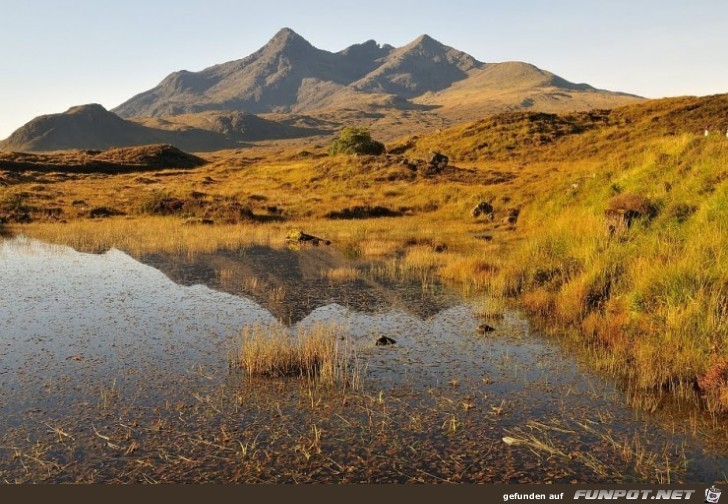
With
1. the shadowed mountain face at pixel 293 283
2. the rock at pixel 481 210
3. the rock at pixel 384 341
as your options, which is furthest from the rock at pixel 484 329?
the rock at pixel 481 210

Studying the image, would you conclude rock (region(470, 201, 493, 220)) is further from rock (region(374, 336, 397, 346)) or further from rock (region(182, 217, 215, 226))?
rock (region(374, 336, 397, 346))

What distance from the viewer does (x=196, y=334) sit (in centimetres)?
1246

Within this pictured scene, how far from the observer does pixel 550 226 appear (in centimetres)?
2164

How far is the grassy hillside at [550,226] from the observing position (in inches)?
419

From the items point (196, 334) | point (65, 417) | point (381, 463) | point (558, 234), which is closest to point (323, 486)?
point (381, 463)

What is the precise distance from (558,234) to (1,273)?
59.9 feet

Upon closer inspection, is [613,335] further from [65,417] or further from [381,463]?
[65,417]

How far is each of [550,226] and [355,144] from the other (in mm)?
59461

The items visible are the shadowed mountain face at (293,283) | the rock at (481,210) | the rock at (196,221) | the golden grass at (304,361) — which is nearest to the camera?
the golden grass at (304,361)

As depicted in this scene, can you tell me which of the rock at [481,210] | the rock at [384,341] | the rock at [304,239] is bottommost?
the rock at [384,341]

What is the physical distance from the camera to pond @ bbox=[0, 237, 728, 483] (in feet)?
22.9

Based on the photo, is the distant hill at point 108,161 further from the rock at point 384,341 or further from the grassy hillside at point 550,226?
the rock at point 384,341

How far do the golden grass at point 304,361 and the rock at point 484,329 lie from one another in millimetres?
3095

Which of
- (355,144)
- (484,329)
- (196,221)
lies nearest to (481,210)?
(196,221)
